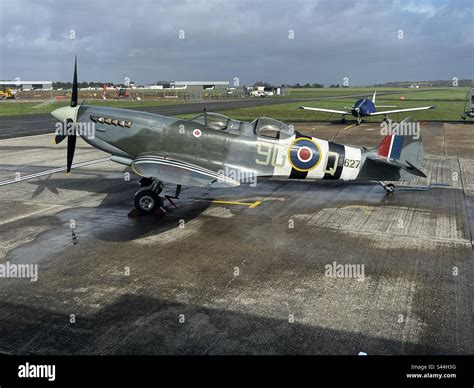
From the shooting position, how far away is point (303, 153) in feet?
37.9

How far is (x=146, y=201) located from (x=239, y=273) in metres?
4.46

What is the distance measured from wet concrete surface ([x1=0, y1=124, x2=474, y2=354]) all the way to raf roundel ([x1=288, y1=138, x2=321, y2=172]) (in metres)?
1.37

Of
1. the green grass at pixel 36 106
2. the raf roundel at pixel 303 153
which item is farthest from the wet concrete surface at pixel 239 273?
the green grass at pixel 36 106

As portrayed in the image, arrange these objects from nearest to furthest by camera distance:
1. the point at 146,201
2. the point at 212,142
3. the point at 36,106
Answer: the point at 146,201
the point at 212,142
the point at 36,106

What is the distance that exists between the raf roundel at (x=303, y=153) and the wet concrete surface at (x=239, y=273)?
4.50 feet

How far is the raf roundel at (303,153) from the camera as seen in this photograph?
454 inches

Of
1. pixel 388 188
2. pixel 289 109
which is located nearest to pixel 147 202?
pixel 388 188

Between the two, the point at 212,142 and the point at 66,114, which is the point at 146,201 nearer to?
the point at 212,142

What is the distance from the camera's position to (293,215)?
11.4 m

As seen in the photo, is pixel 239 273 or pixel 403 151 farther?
pixel 403 151

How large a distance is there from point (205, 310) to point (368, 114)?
37.1 metres

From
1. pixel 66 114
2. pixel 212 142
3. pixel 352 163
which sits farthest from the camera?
pixel 352 163
